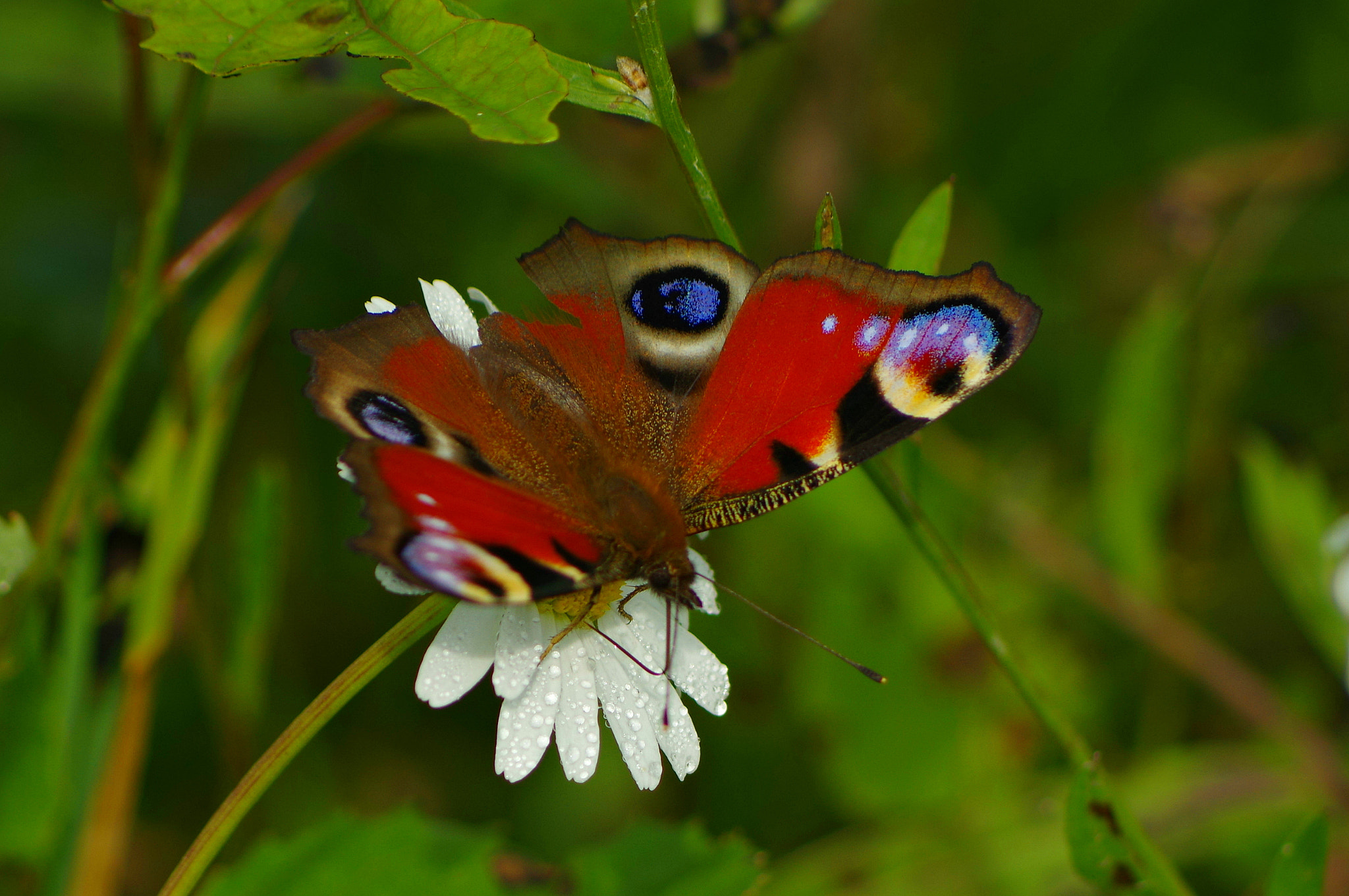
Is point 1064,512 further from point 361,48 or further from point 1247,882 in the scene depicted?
point 361,48

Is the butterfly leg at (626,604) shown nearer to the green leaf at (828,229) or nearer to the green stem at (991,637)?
the green stem at (991,637)

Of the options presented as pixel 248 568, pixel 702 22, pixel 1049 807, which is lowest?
pixel 1049 807

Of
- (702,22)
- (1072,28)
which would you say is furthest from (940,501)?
(1072,28)

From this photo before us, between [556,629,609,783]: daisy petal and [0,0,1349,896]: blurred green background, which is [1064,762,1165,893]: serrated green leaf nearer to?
[0,0,1349,896]: blurred green background

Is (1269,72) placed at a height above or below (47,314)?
below

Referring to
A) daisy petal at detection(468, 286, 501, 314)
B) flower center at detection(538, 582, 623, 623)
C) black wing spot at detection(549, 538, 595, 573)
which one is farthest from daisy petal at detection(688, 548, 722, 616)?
daisy petal at detection(468, 286, 501, 314)

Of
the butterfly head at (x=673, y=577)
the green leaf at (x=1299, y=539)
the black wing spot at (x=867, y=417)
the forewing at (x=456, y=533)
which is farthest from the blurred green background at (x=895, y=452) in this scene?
the forewing at (x=456, y=533)

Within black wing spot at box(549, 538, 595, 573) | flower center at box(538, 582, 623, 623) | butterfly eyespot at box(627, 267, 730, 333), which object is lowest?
black wing spot at box(549, 538, 595, 573)
